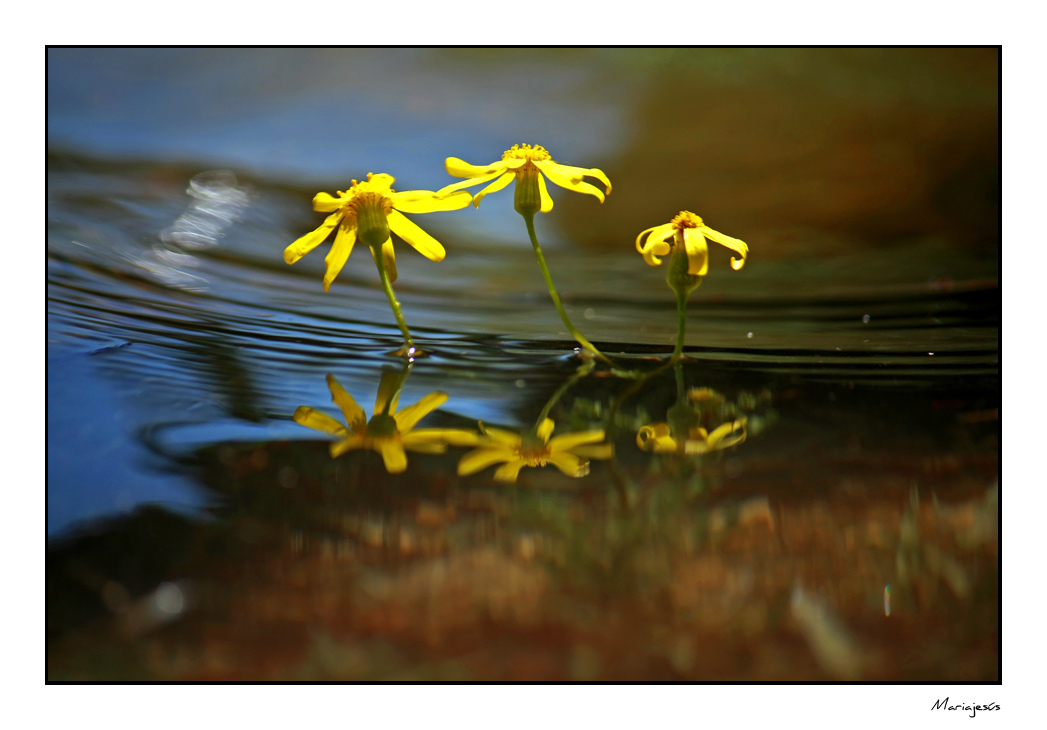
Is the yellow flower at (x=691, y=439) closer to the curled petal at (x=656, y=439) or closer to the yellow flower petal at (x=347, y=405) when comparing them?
the curled petal at (x=656, y=439)

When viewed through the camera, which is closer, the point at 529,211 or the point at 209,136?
the point at 529,211

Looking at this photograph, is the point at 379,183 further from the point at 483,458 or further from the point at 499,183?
the point at 483,458

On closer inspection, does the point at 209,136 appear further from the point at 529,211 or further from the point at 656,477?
the point at 656,477

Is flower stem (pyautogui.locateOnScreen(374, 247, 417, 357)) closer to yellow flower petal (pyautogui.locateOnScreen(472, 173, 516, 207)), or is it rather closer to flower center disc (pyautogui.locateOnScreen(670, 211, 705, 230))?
yellow flower petal (pyautogui.locateOnScreen(472, 173, 516, 207))

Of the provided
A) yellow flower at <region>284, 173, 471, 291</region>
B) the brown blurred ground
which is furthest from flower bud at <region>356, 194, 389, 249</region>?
the brown blurred ground

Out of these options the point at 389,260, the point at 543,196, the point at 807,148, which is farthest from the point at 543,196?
the point at 807,148

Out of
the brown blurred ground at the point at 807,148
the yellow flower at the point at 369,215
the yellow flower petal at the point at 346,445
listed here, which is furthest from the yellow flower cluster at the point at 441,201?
the brown blurred ground at the point at 807,148
